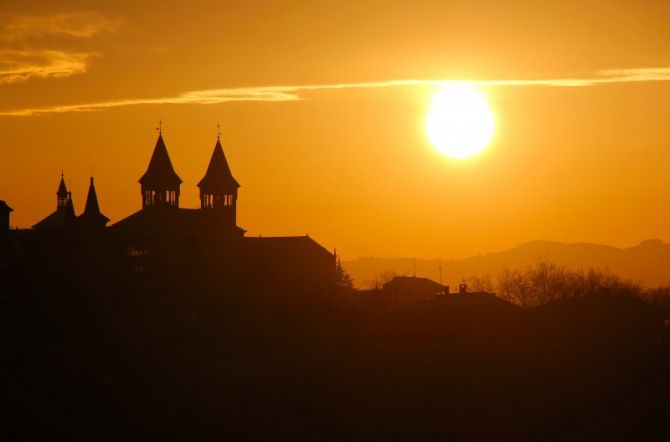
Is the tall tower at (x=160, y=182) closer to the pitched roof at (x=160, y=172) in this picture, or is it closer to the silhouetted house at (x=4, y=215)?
the pitched roof at (x=160, y=172)

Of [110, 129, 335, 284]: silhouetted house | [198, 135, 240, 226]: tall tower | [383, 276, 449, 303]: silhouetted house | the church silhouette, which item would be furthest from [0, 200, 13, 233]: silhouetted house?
[383, 276, 449, 303]: silhouetted house

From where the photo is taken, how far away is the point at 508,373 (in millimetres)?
73750

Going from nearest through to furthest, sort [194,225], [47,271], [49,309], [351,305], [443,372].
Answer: [443,372] → [49,309] → [47,271] → [351,305] → [194,225]

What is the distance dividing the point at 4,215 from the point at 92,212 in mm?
10730

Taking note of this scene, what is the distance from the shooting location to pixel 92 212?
116 meters

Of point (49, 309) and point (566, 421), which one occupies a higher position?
point (49, 309)

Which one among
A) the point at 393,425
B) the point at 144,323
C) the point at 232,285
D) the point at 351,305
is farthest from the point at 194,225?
the point at 393,425

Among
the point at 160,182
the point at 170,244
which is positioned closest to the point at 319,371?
the point at 170,244

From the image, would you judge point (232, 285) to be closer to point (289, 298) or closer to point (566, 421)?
point (289, 298)

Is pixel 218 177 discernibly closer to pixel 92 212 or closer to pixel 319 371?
pixel 92 212

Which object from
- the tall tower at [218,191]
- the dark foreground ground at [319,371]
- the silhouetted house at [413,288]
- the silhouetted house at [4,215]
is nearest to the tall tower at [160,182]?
the tall tower at [218,191]

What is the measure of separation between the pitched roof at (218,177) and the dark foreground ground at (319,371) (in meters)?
23.1

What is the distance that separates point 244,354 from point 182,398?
1146 centimetres

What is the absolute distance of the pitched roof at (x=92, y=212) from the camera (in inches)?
4523
